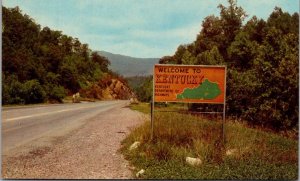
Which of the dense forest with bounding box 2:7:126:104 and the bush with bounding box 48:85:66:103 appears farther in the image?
the bush with bounding box 48:85:66:103

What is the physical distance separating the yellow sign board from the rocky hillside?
88.6 m

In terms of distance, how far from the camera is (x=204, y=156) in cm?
1012

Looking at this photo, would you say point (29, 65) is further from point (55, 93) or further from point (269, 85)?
point (269, 85)

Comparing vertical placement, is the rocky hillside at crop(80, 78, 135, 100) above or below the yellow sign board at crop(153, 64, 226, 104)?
below

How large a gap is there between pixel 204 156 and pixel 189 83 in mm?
2560

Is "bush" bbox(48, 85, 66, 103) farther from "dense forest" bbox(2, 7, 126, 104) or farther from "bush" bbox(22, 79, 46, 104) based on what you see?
"bush" bbox(22, 79, 46, 104)

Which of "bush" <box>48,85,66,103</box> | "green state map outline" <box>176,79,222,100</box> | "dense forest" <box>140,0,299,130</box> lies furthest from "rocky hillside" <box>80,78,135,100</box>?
"green state map outline" <box>176,79,222,100</box>

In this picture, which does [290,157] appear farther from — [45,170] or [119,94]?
[119,94]

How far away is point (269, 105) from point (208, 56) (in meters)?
9.54

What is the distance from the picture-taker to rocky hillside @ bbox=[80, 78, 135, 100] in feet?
346

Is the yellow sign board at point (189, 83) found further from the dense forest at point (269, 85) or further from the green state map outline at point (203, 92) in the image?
the dense forest at point (269, 85)

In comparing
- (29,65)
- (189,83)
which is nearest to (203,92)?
(189,83)

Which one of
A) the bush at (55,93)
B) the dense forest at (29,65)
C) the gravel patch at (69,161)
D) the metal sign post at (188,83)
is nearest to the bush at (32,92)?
the dense forest at (29,65)

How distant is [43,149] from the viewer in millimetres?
12359
